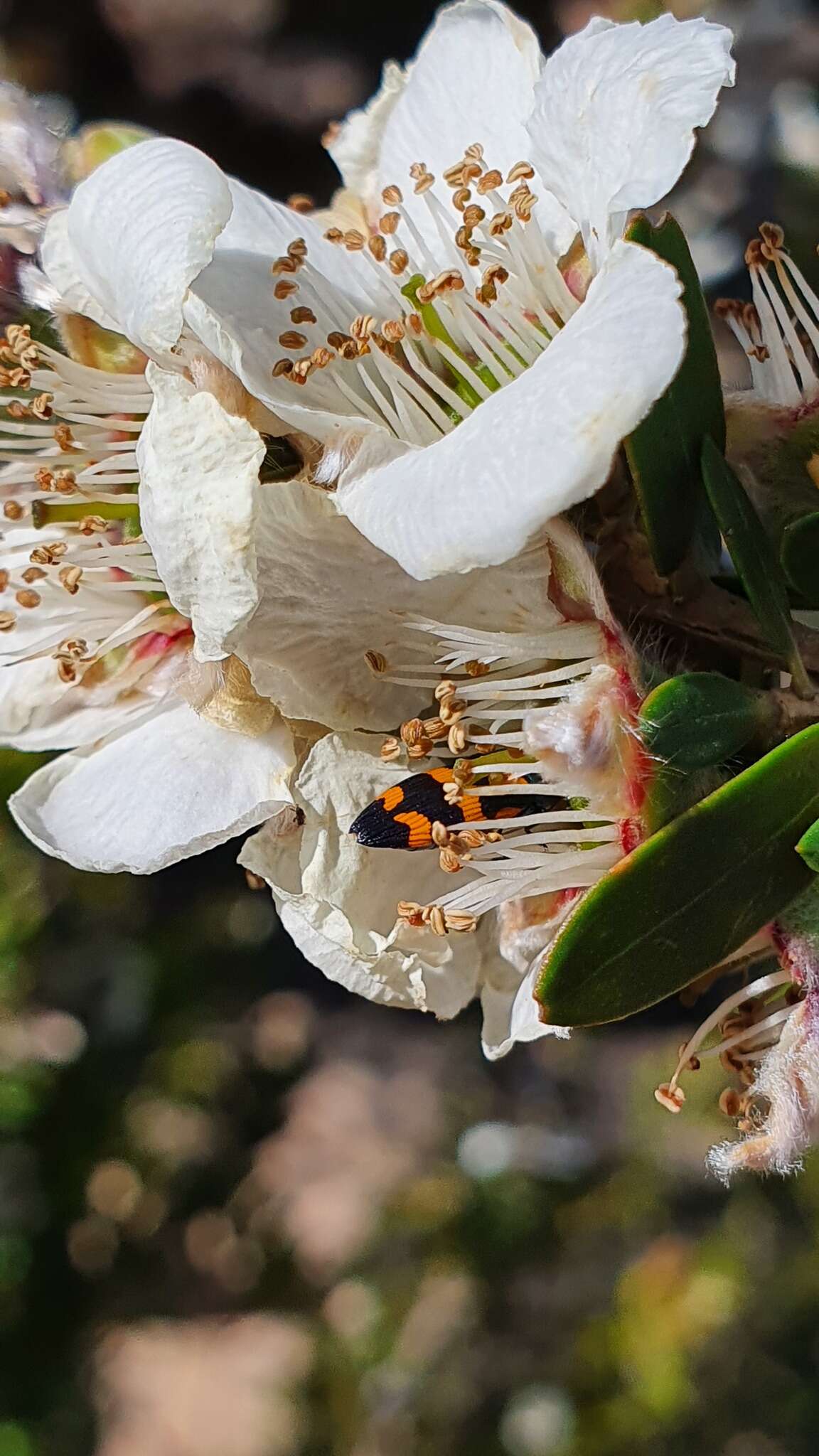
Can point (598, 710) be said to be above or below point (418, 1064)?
above

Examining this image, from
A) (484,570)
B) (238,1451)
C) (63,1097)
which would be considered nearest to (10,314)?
(484,570)

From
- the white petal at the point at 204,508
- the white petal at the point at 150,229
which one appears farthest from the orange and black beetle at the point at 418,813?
the white petal at the point at 150,229

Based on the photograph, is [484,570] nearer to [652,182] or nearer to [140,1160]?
[652,182]

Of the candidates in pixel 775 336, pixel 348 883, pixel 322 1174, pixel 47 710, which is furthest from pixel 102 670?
pixel 322 1174

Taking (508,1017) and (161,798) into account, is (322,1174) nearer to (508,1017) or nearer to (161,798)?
(508,1017)

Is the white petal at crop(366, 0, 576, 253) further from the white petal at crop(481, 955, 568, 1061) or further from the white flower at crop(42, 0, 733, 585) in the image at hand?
the white petal at crop(481, 955, 568, 1061)

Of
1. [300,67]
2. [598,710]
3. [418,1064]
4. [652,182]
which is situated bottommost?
[418,1064]

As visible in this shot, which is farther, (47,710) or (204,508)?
(47,710)
